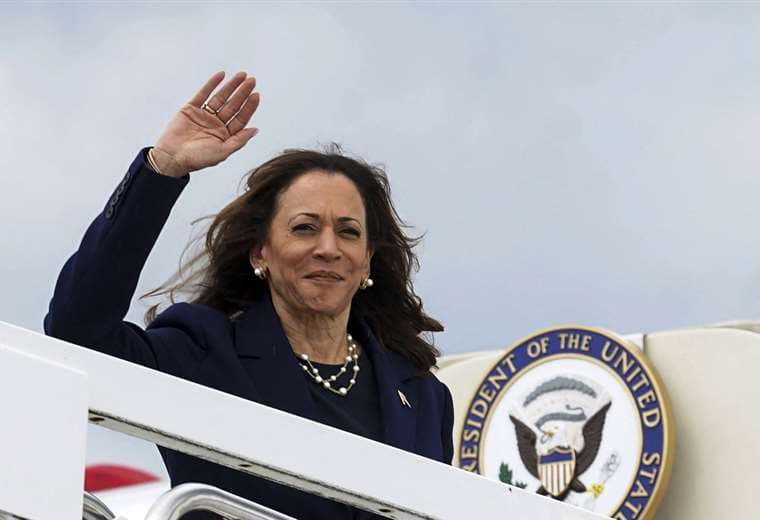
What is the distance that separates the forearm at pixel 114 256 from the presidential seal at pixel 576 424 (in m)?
10.9

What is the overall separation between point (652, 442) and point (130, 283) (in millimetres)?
11070

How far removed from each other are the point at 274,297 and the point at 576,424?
1060 centimetres

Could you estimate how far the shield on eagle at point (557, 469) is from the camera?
14.2m

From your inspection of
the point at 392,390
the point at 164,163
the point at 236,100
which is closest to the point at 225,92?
the point at 236,100

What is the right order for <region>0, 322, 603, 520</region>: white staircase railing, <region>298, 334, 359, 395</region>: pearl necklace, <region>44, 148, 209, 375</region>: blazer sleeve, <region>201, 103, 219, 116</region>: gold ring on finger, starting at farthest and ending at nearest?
<region>298, 334, 359, 395</region>: pearl necklace
<region>201, 103, 219, 116</region>: gold ring on finger
<region>44, 148, 209, 375</region>: blazer sleeve
<region>0, 322, 603, 520</region>: white staircase railing

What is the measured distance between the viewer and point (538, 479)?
14383 millimetres

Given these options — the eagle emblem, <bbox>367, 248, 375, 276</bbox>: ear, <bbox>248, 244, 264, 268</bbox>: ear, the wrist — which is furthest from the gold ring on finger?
the eagle emblem

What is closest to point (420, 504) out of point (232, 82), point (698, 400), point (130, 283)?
point (130, 283)

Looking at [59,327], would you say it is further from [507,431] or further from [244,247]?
[507,431]

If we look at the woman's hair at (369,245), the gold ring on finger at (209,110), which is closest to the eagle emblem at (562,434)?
the woman's hair at (369,245)

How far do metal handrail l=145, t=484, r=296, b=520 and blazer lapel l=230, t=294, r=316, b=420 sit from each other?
3.68 feet

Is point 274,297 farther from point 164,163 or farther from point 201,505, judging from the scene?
point 201,505

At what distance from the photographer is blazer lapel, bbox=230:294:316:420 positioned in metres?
3.60

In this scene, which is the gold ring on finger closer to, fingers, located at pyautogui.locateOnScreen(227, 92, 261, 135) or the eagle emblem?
fingers, located at pyautogui.locateOnScreen(227, 92, 261, 135)
